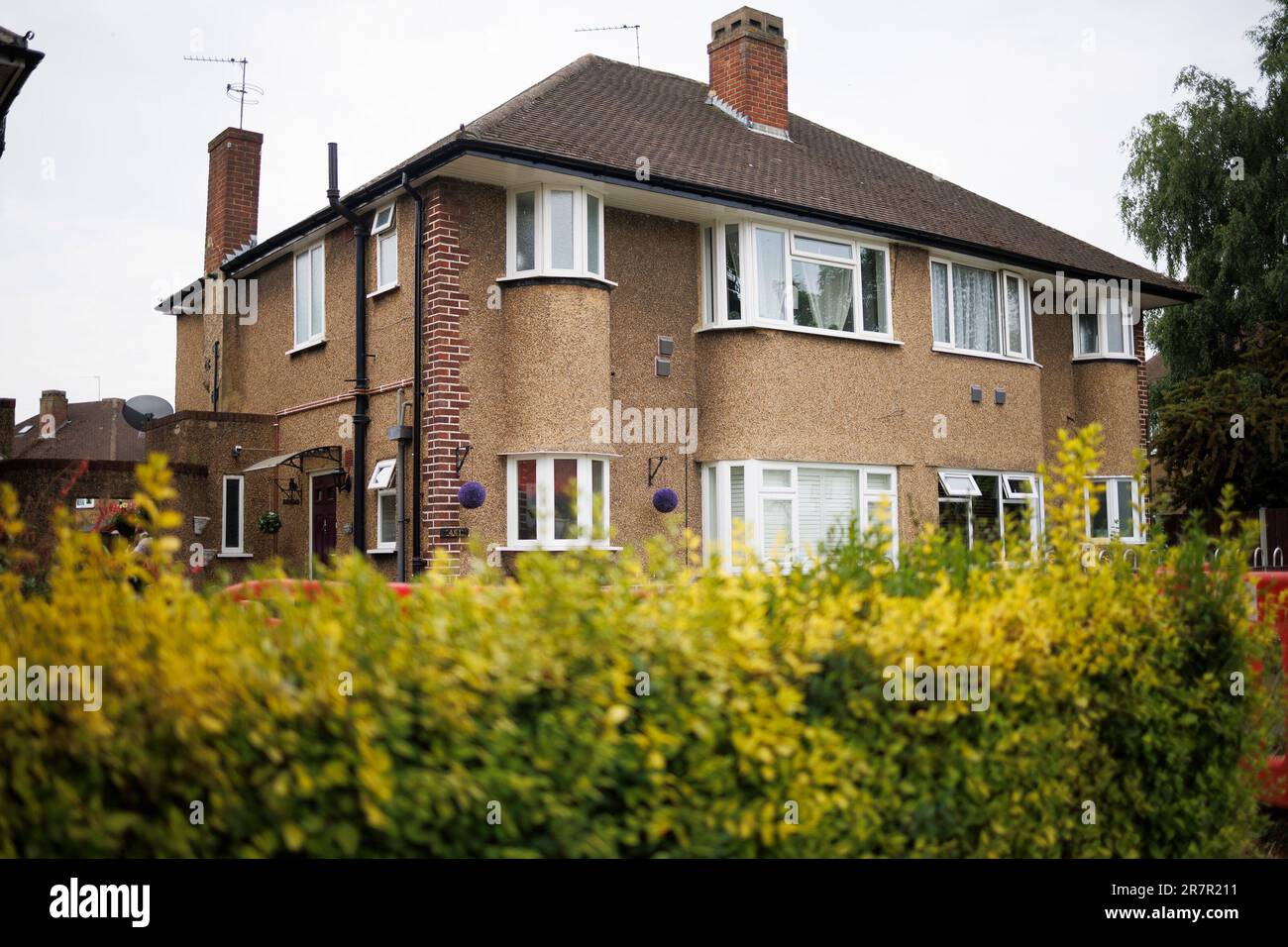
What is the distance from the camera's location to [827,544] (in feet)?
14.6

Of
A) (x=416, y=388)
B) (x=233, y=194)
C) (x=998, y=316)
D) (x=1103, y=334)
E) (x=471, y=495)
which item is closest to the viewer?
(x=471, y=495)

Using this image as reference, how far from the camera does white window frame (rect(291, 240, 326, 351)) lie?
16.5 metres

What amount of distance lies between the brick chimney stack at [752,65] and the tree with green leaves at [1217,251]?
10991 millimetres

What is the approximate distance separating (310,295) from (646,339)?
526 centimetres

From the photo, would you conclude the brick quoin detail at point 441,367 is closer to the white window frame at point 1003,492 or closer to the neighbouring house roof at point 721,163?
the neighbouring house roof at point 721,163

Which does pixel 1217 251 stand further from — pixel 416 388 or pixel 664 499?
pixel 416 388

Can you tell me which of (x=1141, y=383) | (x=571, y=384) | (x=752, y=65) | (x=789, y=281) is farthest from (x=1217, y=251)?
(x=571, y=384)

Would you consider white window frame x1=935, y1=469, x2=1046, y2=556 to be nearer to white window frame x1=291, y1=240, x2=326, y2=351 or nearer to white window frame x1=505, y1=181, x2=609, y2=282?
white window frame x1=505, y1=181, x2=609, y2=282

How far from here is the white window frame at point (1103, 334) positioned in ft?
65.7

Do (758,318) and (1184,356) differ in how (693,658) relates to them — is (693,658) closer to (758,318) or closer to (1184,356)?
(758,318)

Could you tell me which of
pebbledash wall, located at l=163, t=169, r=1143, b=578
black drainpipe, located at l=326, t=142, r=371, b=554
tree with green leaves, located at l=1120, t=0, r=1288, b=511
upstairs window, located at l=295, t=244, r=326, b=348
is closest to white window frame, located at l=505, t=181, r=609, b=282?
pebbledash wall, located at l=163, t=169, r=1143, b=578

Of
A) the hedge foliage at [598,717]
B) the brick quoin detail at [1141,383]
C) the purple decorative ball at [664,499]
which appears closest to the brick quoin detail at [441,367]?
the purple decorative ball at [664,499]

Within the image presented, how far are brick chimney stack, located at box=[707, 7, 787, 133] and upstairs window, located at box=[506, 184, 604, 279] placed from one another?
6.07m

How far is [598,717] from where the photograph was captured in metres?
2.88
